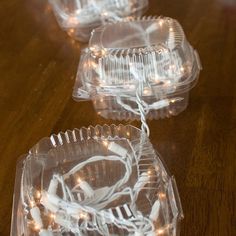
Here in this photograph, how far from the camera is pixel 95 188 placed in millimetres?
736

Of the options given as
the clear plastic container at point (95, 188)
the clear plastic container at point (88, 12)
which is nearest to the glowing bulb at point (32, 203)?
the clear plastic container at point (95, 188)

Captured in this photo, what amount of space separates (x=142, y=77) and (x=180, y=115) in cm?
9

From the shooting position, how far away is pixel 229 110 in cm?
88

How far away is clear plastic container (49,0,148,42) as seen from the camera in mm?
1141

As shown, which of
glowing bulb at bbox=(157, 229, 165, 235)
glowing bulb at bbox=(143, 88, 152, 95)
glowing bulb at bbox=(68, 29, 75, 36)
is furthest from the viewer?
glowing bulb at bbox=(68, 29, 75, 36)

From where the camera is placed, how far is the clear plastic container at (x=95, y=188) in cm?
65

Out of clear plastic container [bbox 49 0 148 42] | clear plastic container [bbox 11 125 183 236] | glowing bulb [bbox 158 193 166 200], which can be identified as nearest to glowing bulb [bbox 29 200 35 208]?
clear plastic container [bbox 11 125 183 236]

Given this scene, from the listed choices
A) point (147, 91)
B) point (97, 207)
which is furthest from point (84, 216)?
point (147, 91)

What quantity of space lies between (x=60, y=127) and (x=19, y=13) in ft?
1.57

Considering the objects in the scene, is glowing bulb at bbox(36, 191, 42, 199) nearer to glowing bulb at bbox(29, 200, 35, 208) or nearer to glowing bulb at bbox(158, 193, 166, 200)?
glowing bulb at bbox(29, 200, 35, 208)

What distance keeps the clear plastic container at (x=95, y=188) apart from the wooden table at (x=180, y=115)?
1.7 inches

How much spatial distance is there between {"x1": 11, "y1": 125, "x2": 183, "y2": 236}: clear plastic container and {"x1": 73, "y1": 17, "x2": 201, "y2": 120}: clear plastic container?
100 millimetres

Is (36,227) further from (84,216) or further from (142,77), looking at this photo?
(142,77)

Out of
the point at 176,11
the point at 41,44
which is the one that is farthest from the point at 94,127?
the point at 176,11
